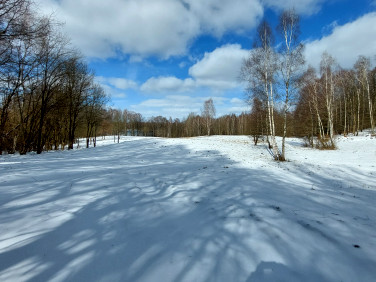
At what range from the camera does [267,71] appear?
13.6 m

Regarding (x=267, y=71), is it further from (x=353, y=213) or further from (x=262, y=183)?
(x=353, y=213)

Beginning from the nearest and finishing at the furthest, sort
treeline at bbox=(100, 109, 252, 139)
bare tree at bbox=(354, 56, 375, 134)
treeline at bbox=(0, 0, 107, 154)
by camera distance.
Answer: treeline at bbox=(0, 0, 107, 154)
bare tree at bbox=(354, 56, 375, 134)
treeline at bbox=(100, 109, 252, 139)

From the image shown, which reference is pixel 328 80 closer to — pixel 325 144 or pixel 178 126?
pixel 325 144

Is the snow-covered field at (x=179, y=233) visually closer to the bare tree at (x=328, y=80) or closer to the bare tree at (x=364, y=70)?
the bare tree at (x=328, y=80)

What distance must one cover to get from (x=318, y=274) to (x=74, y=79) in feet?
82.1

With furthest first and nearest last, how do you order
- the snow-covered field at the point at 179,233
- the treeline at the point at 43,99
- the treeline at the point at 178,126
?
the treeline at the point at 178,126 < the treeline at the point at 43,99 < the snow-covered field at the point at 179,233

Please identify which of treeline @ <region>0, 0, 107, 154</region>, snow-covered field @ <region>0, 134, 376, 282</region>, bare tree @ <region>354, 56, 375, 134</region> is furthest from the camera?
bare tree @ <region>354, 56, 375, 134</region>

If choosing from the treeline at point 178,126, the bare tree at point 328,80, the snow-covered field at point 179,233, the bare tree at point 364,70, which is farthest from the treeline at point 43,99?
the treeline at point 178,126

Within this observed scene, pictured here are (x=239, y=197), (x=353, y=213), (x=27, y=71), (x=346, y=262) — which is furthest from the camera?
(x=27, y=71)

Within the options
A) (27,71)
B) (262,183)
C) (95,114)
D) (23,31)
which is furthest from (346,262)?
(95,114)

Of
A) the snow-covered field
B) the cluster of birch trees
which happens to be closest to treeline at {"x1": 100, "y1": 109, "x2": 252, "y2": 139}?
the cluster of birch trees

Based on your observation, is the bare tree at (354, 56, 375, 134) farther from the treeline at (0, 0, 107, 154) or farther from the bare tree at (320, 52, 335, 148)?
the treeline at (0, 0, 107, 154)

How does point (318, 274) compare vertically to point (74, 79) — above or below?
below

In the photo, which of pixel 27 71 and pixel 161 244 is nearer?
pixel 161 244
